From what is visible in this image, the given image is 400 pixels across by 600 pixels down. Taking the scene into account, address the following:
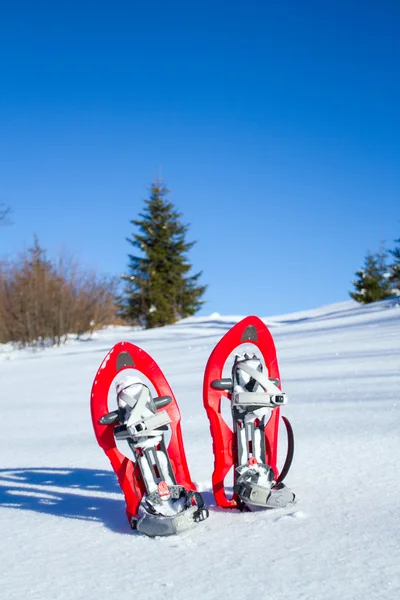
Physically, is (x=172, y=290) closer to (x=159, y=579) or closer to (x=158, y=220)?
(x=158, y=220)

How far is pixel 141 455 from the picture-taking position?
2.67 m

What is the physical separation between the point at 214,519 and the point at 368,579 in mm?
893

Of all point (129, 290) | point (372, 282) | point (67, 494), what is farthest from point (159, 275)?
point (67, 494)

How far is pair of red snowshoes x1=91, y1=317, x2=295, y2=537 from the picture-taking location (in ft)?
8.46

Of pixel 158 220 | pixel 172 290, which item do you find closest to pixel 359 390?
pixel 172 290

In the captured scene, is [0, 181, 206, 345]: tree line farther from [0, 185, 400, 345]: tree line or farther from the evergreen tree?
the evergreen tree

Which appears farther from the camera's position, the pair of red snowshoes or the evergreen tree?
the evergreen tree

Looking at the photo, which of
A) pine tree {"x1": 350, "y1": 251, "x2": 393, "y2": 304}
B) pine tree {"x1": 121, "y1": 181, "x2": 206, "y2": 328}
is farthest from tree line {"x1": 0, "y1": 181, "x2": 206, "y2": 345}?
pine tree {"x1": 350, "y1": 251, "x2": 393, "y2": 304}

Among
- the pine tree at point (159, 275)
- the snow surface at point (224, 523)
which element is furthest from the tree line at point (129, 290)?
the snow surface at point (224, 523)

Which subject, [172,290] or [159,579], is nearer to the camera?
[159,579]

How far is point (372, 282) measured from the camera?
104ft

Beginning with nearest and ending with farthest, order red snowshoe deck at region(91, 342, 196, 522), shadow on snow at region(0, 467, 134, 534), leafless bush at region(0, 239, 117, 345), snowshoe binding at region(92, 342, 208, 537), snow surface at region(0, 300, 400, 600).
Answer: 1. snow surface at region(0, 300, 400, 600)
2. snowshoe binding at region(92, 342, 208, 537)
3. red snowshoe deck at region(91, 342, 196, 522)
4. shadow on snow at region(0, 467, 134, 534)
5. leafless bush at region(0, 239, 117, 345)

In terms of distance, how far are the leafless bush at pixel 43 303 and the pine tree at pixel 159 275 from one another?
705 cm

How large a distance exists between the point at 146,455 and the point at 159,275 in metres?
27.8
